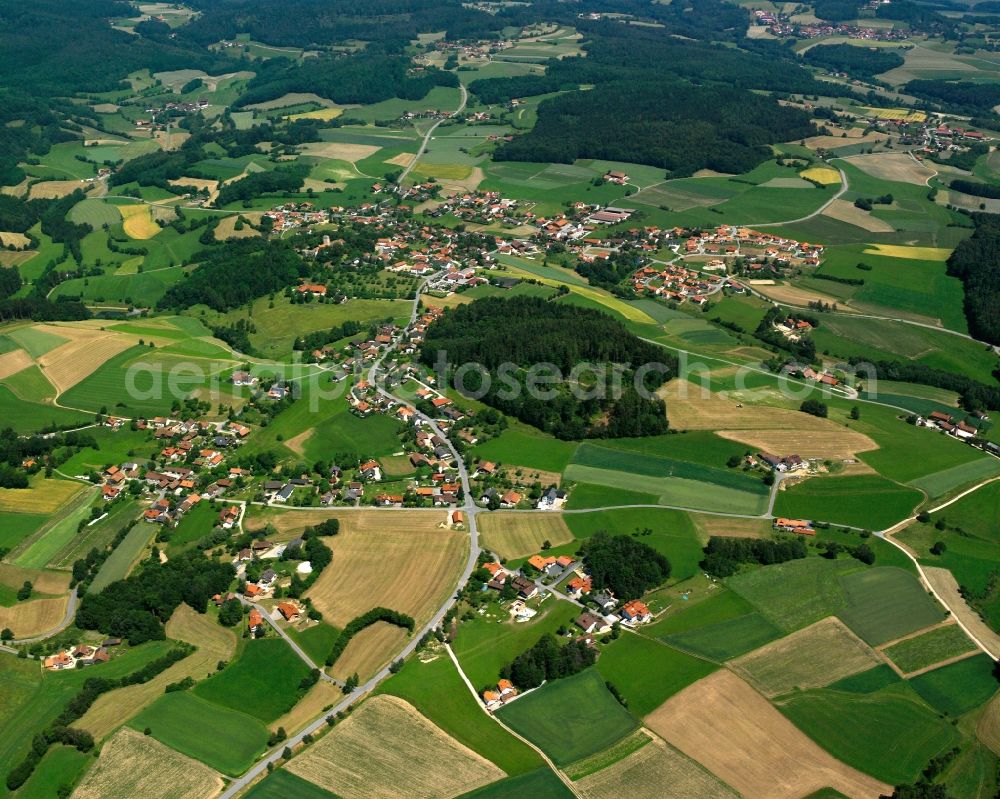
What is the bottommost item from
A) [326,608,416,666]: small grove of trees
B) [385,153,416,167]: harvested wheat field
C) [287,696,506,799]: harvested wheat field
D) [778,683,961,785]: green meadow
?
[326,608,416,666]: small grove of trees

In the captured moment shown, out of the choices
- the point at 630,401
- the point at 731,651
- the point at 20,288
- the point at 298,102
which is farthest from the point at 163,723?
the point at 298,102

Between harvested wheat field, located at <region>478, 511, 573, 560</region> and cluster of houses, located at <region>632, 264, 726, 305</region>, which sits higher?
cluster of houses, located at <region>632, 264, 726, 305</region>

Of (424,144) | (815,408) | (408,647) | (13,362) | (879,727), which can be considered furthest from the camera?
(424,144)

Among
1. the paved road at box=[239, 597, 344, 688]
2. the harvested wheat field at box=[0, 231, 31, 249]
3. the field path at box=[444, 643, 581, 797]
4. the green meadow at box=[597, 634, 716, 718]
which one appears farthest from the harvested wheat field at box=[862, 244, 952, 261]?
the harvested wheat field at box=[0, 231, 31, 249]

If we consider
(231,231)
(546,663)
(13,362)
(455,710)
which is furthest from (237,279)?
(455,710)

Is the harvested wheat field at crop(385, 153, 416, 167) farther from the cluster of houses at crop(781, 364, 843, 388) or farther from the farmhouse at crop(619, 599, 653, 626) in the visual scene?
the farmhouse at crop(619, 599, 653, 626)

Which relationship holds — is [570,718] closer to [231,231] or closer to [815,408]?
[815,408]

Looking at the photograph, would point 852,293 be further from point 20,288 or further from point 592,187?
point 20,288
